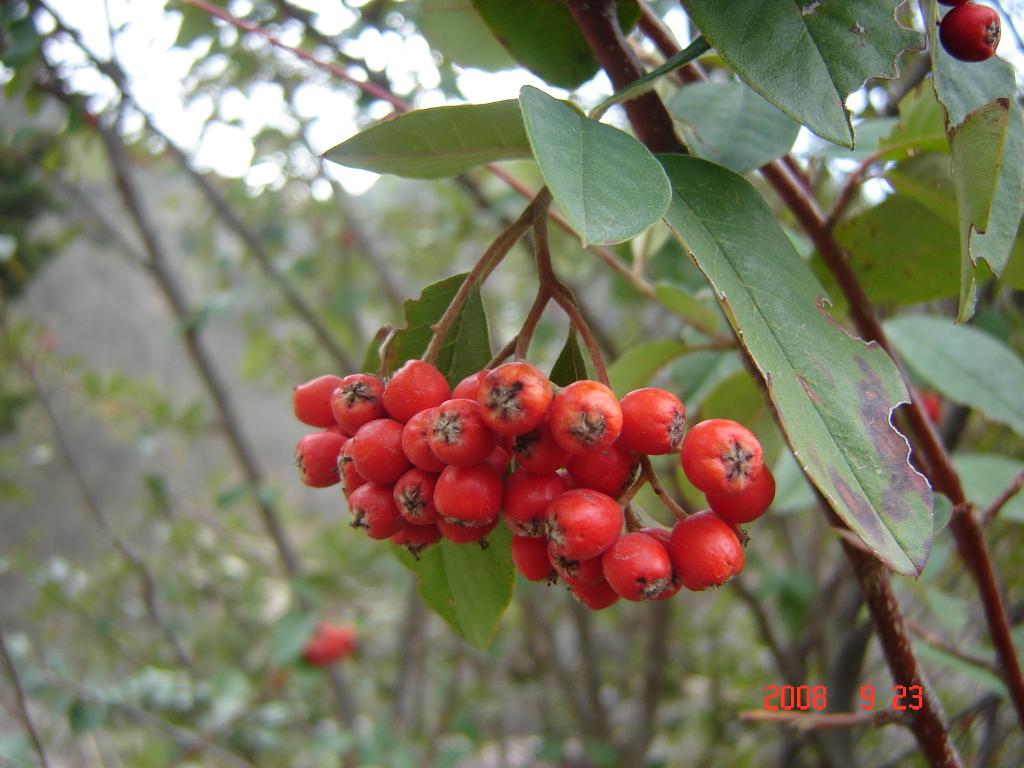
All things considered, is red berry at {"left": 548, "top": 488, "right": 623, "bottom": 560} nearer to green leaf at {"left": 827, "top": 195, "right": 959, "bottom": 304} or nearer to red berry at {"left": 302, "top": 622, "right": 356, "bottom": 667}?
green leaf at {"left": 827, "top": 195, "right": 959, "bottom": 304}

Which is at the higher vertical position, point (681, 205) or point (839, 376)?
point (681, 205)

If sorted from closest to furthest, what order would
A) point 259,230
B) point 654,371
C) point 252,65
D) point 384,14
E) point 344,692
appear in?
point 654,371
point 384,14
point 252,65
point 344,692
point 259,230

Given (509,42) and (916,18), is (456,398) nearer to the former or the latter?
(509,42)

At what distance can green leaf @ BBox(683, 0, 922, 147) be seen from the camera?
0.55 m

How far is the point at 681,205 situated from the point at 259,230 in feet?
9.48

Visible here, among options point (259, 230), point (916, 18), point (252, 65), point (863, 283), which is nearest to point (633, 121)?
point (863, 283)

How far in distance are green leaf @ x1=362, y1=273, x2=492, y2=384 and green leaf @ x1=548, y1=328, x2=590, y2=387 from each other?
80 millimetres

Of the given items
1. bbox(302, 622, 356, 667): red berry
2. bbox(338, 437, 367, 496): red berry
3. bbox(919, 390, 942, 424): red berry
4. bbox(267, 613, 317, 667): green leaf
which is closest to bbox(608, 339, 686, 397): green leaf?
bbox(338, 437, 367, 496): red berry

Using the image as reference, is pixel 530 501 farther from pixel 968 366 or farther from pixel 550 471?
pixel 968 366

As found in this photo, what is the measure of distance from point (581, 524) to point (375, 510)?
7.4 inches

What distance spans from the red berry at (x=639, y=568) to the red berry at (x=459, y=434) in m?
0.14

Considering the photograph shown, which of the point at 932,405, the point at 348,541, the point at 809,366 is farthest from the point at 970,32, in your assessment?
the point at 348,541

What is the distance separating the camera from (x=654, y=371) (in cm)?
119

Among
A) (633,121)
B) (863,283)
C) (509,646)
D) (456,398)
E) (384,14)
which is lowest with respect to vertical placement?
(509,646)
